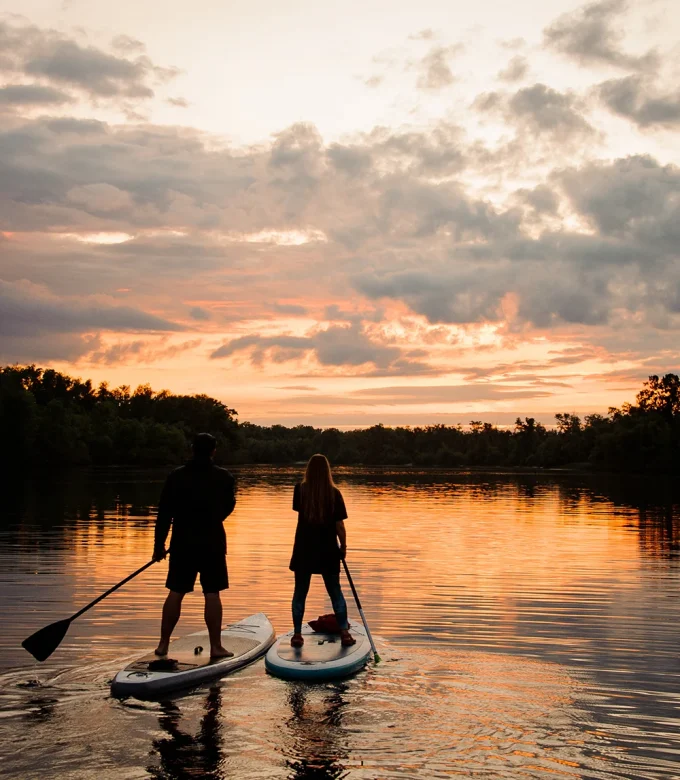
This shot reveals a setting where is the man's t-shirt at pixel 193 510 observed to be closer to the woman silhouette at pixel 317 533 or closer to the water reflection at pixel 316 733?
the woman silhouette at pixel 317 533

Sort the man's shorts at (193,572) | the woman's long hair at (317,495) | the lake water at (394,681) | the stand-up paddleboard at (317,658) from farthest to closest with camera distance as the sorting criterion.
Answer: the woman's long hair at (317,495)
the man's shorts at (193,572)
the stand-up paddleboard at (317,658)
the lake water at (394,681)

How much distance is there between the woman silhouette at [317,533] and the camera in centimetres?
978

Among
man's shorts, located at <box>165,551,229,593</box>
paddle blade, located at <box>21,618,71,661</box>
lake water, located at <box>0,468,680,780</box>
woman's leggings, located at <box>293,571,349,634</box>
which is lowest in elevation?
lake water, located at <box>0,468,680,780</box>

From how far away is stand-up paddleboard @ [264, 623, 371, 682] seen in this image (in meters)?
8.62

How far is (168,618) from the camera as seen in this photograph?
28.6 feet

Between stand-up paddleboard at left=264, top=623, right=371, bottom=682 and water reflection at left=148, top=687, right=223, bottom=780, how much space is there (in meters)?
1.20

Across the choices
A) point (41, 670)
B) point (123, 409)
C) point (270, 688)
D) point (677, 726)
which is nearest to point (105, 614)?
point (41, 670)

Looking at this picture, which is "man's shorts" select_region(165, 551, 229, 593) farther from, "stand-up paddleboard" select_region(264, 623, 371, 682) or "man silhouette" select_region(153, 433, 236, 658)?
"stand-up paddleboard" select_region(264, 623, 371, 682)

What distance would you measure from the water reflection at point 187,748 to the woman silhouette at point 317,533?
238cm

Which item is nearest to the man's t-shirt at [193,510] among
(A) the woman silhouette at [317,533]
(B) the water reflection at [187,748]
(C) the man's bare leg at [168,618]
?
(C) the man's bare leg at [168,618]

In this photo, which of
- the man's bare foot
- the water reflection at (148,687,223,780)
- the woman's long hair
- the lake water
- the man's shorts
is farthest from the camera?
the woman's long hair

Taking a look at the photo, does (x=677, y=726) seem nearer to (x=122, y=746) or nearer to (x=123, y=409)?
(x=122, y=746)

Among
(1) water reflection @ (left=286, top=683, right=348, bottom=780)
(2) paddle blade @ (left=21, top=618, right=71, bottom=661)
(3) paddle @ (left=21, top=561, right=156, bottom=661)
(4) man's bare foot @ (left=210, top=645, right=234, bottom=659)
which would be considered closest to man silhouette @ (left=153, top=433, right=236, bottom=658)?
(4) man's bare foot @ (left=210, top=645, right=234, bottom=659)

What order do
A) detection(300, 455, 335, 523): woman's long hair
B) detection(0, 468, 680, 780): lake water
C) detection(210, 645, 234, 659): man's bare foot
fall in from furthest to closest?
detection(300, 455, 335, 523): woman's long hair
detection(210, 645, 234, 659): man's bare foot
detection(0, 468, 680, 780): lake water
